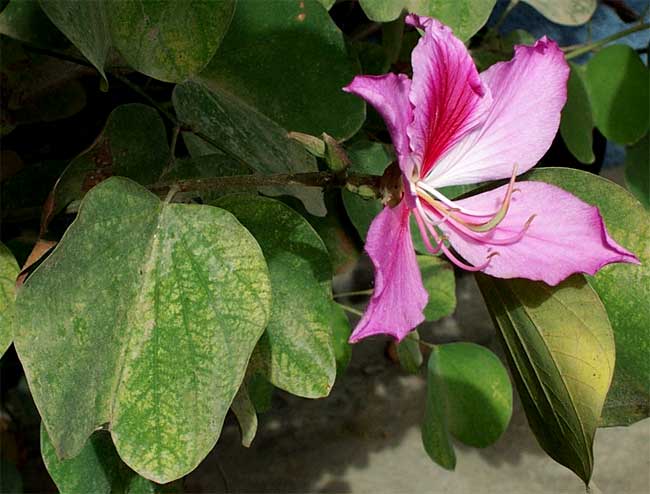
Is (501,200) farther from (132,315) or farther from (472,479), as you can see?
(472,479)

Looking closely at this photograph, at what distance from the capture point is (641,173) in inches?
30.5

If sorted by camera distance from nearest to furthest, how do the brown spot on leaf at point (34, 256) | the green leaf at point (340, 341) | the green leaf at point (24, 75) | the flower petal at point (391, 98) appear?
the flower petal at point (391, 98) < the brown spot on leaf at point (34, 256) < the green leaf at point (24, 75) < the green leaf at point (340, 341)

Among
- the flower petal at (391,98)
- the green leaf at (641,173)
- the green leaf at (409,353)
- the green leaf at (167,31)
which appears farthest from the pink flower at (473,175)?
the green leaf at (641,173)

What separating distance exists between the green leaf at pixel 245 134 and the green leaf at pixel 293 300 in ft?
0.16

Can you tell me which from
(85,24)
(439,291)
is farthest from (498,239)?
(439,291)

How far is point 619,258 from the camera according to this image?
0.36 m

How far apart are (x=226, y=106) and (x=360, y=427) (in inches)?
25.9

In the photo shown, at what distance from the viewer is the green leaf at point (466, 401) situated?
2.31 feet

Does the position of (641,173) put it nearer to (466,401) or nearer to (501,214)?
(466,401)

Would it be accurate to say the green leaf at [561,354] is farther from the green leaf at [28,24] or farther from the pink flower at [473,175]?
the green leaf at [28,24]

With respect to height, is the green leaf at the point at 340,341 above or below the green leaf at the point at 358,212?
below

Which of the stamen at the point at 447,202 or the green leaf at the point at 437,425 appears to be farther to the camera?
the green leaf at the point at 437,425

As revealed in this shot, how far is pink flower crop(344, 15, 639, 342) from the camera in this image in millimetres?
334

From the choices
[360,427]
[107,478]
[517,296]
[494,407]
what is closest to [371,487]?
[360,427]
